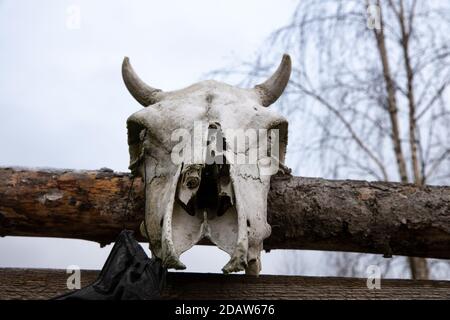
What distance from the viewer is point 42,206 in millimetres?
3006

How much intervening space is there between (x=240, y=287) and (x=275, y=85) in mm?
1036

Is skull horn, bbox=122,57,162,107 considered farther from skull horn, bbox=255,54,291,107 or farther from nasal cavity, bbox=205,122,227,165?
nasal cavity, bbox=205,122,227,165

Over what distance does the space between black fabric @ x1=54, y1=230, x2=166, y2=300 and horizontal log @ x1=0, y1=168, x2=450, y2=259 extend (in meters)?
0.63

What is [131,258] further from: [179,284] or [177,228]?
[179,284]

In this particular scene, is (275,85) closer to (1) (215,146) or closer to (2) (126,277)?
(1) (215,146)

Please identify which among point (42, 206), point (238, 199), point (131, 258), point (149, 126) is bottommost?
point (131, 258)

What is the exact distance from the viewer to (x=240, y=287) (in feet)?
8.77

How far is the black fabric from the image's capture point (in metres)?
2.15

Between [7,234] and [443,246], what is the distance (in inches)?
80.9

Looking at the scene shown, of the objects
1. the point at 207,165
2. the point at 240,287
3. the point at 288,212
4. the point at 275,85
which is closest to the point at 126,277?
the point at 207,165

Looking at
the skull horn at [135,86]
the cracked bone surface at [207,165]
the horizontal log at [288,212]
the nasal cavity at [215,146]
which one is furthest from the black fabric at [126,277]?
the skull horn at [135,86]

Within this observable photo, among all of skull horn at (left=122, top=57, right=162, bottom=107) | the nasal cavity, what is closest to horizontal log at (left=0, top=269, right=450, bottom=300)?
the nasal cavity

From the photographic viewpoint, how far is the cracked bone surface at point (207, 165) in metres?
2.20

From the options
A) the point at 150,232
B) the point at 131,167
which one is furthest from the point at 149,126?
the point at 150,232
